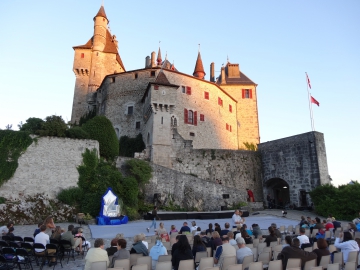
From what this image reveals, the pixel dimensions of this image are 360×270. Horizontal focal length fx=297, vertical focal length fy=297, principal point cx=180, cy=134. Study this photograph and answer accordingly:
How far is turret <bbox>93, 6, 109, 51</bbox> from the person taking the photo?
4222 centimetres

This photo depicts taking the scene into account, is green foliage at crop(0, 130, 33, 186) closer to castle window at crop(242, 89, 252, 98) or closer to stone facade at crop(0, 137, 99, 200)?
stone facade at crop(0, 137, 99, 200)

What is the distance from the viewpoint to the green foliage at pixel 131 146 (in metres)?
33.2

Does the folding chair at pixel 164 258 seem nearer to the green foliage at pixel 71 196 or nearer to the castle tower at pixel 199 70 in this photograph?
the green foliage at pixel 71 196

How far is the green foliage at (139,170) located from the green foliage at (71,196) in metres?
4.92

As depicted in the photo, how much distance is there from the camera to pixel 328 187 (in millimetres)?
23859

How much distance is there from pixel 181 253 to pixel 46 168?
53.0ft

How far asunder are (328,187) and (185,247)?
2109 cm

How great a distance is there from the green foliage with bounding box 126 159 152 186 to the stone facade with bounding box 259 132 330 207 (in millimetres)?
13359

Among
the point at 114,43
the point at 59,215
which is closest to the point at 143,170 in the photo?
the point at 59,215

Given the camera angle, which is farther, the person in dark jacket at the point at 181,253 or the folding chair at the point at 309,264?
the person in dark jacket at the point at 181,253

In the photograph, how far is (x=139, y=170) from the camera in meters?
23.5

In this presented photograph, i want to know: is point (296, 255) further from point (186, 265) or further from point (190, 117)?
point (190, 117)

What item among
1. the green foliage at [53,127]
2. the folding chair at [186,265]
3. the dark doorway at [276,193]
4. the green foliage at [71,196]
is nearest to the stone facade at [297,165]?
the dark doorway at [276,193]

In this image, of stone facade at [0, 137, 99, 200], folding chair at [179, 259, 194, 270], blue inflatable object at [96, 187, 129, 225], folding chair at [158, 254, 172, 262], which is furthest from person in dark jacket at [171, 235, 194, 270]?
stone facade at [0, 137, 99, 200]
